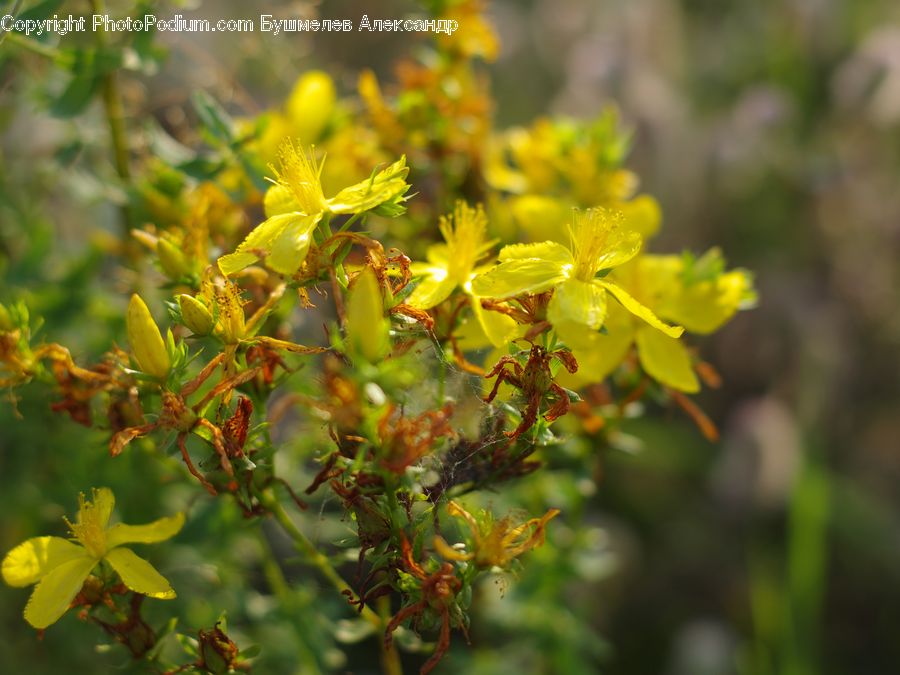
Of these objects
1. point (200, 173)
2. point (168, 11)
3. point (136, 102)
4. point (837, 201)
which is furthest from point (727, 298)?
point (837, 201)

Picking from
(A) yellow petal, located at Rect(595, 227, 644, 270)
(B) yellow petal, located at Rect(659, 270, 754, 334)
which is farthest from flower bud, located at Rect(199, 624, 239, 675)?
(B) yellow petal, located at Rect(659, 270, 754, 334)

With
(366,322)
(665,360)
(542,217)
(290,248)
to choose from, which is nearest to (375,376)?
(366,322)

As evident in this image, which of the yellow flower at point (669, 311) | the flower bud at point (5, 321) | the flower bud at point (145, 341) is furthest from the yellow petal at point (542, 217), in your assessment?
the flower bud at point (5, 321)

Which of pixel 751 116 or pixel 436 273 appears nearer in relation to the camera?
pixel 436 273

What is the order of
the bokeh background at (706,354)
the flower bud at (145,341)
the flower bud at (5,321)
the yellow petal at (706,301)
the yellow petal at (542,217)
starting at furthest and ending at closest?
the bokeh background at (706,354) → the yellow petal at (542,217) → the yellow petal at (706,301) → the flower bud at (5,321) → the flower bud at (145,341)

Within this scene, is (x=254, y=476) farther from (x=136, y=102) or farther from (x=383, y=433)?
(x=136, y=102)

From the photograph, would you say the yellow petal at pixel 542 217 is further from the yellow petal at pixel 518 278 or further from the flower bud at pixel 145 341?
the flower bud at pixel 145 341
